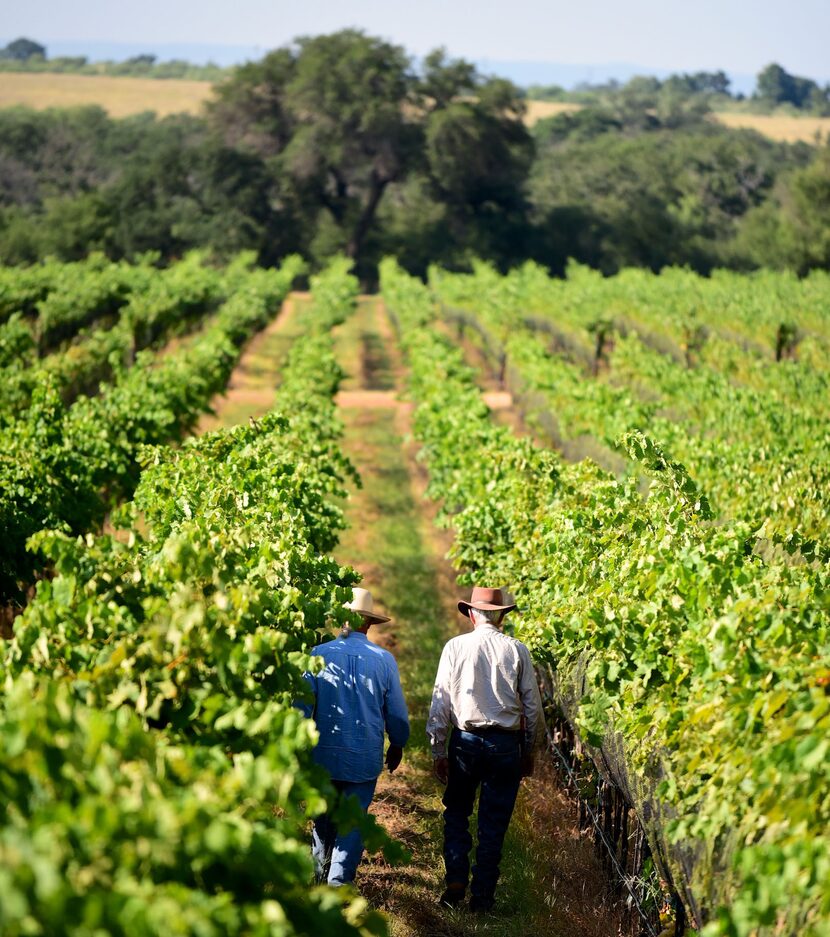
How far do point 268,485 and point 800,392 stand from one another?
14.2m

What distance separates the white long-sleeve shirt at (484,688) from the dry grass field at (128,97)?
107 metres

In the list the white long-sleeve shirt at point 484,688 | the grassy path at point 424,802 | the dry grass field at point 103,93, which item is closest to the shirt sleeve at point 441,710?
the white long-sleeve shirt at point 484,688

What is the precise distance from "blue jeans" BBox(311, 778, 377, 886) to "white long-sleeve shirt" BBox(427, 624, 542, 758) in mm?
645

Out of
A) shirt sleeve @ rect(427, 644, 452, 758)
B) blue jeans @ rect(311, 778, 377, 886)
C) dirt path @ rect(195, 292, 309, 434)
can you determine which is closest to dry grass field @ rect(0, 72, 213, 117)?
dirt path @ rect(195, 292, 309, 434)

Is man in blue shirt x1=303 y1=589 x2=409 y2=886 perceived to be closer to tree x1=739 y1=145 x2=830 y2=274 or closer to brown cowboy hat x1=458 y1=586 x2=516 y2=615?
brown cowboy hat x1=458 y1=586 x2=516 y2=615

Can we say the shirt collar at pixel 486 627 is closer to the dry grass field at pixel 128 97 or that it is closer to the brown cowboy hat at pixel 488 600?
the brown cowboy hat at pixel 488 600

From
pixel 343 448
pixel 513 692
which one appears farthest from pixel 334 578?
pixel 343 448

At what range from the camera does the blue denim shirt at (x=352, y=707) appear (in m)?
6.43

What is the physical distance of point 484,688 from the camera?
690 centimetres

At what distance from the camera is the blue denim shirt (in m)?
6.43

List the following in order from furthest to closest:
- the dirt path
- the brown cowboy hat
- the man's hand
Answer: the dirt path < the brown cowboy hat < the man's hand

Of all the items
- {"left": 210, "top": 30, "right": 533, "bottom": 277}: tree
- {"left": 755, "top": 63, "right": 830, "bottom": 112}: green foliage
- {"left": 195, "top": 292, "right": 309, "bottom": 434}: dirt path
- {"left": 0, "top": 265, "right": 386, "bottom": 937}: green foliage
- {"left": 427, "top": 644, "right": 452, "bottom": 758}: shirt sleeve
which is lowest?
{"left": 195, "top": 292, "right": 309, "bottom": 434}: dirt path

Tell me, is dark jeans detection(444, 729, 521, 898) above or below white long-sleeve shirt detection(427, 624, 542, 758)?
below

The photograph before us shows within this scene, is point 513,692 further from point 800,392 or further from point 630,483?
point 800,392
